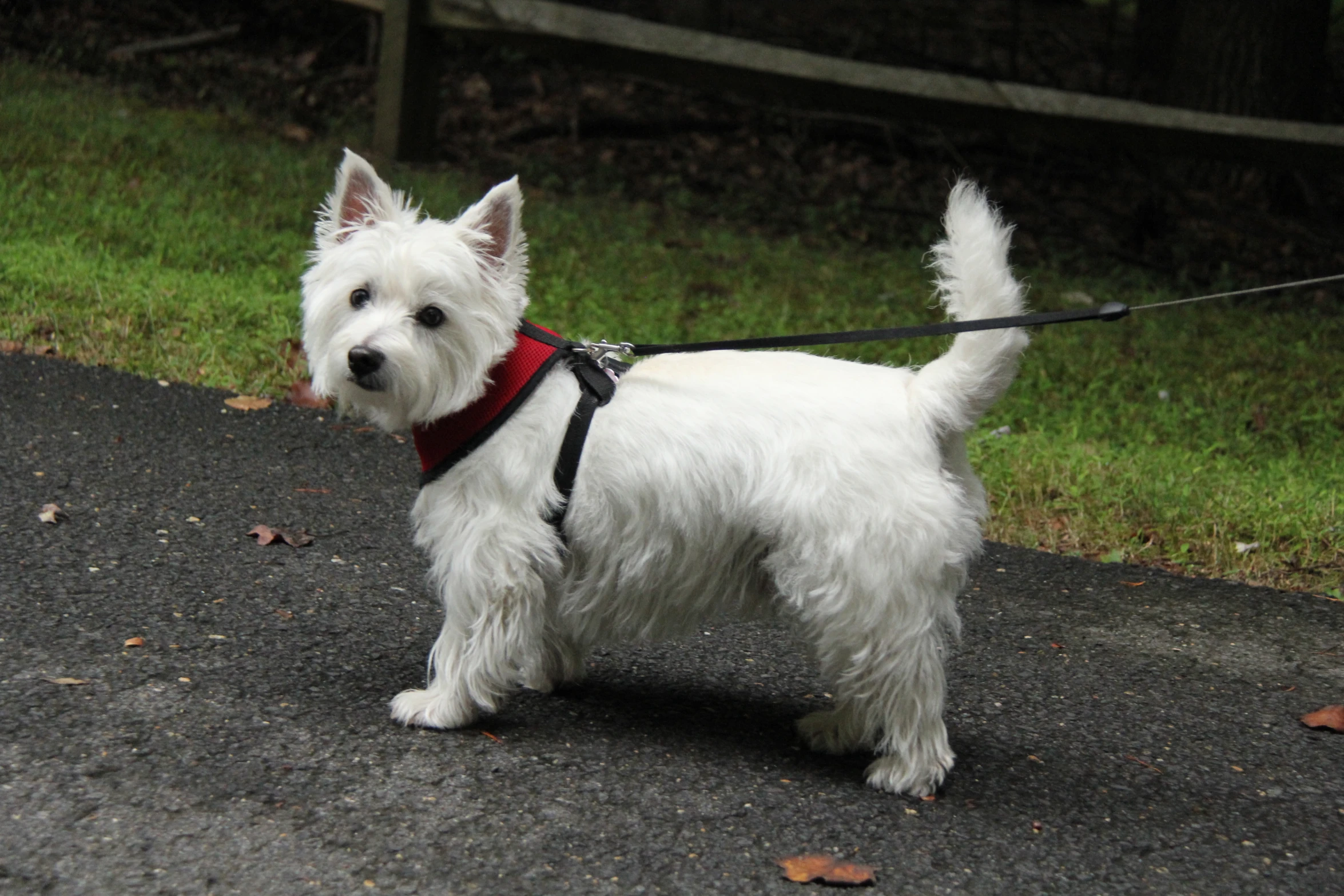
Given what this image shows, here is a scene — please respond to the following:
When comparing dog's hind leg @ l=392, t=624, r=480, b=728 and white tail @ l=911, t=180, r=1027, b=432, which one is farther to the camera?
dog's hind leg @ l=392, t=624, r=480, b=728

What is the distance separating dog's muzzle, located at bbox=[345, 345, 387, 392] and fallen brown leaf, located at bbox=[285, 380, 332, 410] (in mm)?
3021

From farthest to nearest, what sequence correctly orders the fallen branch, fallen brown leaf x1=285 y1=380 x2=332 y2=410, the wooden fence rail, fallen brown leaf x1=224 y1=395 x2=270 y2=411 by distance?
the fallen branch < the wooden fence rail < fallen brown leaf x1=285 y1=380 x2=332 y2=410 < fallen brown leaf x1=224 y1=395 x2=270 y2=411

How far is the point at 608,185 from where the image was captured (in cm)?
1085

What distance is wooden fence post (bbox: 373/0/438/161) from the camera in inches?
385

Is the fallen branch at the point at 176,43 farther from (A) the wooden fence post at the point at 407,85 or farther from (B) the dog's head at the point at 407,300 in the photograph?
(B) the dog's head at the point at 407,300

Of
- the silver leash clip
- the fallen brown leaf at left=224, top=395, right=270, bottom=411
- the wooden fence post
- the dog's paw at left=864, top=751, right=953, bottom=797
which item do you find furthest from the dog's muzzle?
the wooden fence post

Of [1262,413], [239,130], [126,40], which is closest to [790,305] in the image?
[1262,413]

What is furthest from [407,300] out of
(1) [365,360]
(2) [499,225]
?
(2) [499,225]

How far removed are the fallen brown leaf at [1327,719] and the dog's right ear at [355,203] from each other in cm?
299

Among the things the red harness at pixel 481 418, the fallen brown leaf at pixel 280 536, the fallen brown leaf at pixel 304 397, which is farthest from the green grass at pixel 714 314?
the red harness at pixel 481 418

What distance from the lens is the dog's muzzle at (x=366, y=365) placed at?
10.2ft

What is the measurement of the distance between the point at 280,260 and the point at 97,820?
17.9 ft

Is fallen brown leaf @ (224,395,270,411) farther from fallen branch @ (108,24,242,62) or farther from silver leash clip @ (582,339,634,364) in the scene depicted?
fallen branch @ (108,24,242,62)

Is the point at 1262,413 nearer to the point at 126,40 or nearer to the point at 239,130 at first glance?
the point at 239,130
